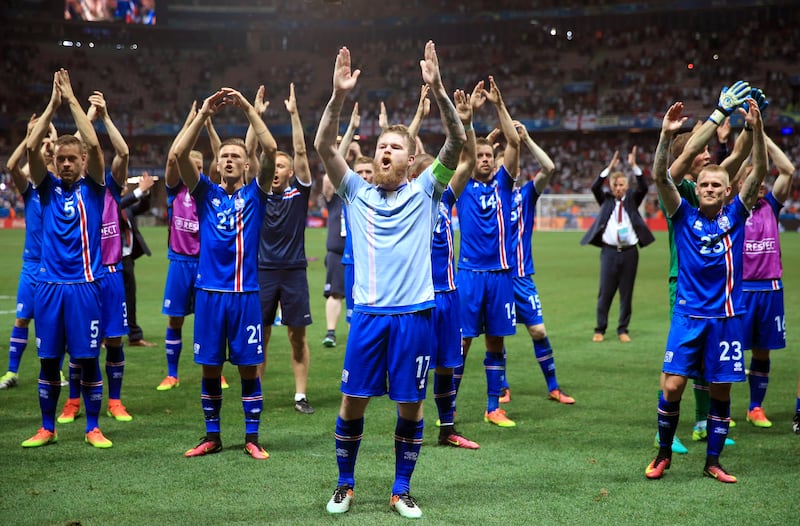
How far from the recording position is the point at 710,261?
5691 millimetres

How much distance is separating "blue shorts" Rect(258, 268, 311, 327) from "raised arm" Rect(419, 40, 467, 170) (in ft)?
10.4

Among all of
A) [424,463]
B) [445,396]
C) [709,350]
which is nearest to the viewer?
[709,350]

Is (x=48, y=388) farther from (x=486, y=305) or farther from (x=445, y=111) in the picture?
(x=445, y=111)

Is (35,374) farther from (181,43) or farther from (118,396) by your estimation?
(181,43)

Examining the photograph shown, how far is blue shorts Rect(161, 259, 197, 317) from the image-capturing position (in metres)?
8.65

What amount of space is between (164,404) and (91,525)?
321 cm

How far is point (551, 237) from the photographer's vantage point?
117ft

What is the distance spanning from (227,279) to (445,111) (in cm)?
228

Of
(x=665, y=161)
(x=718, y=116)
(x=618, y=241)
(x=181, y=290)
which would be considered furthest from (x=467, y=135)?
(x=618, y=241)

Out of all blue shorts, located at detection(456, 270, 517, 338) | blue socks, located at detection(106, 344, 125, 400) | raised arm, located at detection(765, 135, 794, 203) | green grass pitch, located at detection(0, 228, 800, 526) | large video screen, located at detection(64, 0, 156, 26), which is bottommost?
green grass pitch, located at detection(0, 228, 800, 526)

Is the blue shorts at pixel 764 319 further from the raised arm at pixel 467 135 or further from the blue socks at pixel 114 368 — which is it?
the blue socks at pixel 114 368

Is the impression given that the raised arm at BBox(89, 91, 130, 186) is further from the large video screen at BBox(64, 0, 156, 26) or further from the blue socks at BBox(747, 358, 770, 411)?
the large video screen at BBox(64, 0, 156, 26)

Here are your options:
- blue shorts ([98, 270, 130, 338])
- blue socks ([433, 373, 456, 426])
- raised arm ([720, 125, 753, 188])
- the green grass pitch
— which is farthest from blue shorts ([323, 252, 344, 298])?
raised arm ([720, 125, 753, 188])

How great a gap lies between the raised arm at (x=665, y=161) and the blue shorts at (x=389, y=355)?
Answer: 1851 millimetres
